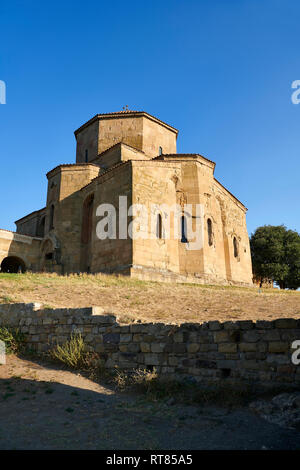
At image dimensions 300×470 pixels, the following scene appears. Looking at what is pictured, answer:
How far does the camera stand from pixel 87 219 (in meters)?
22.0

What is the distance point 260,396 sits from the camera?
5.12 metres

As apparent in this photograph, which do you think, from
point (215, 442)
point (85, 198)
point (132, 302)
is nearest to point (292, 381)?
point (215, 442)

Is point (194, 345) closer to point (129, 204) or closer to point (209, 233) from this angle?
point (129, 204)

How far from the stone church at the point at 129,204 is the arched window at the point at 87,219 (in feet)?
0.21

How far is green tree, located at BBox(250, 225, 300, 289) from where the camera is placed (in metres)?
29.8

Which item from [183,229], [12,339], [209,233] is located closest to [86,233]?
[183,229]

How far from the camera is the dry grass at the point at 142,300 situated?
9.11m

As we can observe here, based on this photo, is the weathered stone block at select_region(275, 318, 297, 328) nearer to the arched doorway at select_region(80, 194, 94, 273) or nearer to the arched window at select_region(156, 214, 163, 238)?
the arched window at select_region(156, 214, 163, 238)

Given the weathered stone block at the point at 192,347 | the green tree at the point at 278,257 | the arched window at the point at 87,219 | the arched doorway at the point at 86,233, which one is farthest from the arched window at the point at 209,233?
the weathered stone block at the point at 192,347

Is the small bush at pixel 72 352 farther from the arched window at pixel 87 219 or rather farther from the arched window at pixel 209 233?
the arched window at pixel 87 219

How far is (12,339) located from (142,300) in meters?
4.40

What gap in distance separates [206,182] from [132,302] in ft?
39.2

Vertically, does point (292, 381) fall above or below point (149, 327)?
below
